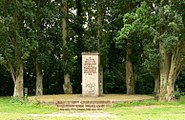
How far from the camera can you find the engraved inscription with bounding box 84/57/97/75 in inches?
931

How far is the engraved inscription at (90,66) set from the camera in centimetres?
2366

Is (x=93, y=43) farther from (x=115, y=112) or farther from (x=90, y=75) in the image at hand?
(x=115, y=112)

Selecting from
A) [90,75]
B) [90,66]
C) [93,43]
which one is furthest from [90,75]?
[93,43]

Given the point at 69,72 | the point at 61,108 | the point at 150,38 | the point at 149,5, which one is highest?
the point at 149,5

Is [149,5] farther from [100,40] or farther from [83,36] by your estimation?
[83,36]

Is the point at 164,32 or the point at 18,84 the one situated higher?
the point at 164,32

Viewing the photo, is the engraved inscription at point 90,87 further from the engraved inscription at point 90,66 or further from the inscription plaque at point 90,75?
the engraved inscription at point 90,66

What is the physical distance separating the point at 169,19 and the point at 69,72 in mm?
10763

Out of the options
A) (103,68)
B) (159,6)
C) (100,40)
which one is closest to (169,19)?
(159,6)

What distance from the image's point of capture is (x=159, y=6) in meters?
21.9

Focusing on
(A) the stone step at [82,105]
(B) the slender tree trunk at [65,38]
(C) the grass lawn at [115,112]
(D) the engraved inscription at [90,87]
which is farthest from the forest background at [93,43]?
(A) the stone step at [82,105]

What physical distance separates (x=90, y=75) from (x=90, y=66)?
0.53m

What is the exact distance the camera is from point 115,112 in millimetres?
17500

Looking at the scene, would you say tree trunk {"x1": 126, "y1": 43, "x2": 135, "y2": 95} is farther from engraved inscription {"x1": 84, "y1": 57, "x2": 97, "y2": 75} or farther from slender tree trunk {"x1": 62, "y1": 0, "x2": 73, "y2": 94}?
engraved inscription {"x1": 84, "y1": 57, "x2": 97, "y2": 75}
